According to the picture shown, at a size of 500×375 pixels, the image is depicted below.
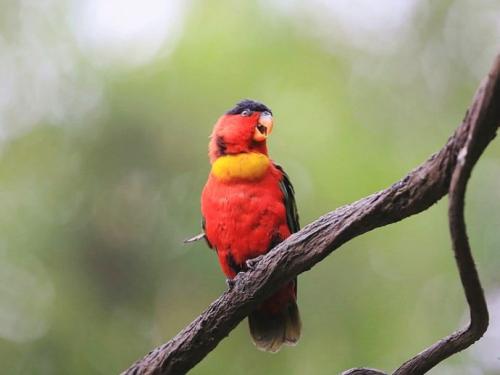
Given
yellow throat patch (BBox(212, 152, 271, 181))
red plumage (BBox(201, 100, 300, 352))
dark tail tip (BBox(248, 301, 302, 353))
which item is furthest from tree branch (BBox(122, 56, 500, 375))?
dark tail tip (BBox(248, 301, 302, 353))

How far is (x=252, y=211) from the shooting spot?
279cm

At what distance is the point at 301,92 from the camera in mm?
4461

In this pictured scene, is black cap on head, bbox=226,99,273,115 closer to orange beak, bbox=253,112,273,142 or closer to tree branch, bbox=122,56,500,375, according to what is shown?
orange beak, bbox=253,112,273,142

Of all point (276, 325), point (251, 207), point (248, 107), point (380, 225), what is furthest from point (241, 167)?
point (380, 225)

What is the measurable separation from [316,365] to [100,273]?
127 cm

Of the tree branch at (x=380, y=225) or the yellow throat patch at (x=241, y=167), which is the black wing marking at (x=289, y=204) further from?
the tree branch at (x=380, y=225)

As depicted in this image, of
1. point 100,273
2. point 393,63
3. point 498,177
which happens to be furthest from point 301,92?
point 100,273

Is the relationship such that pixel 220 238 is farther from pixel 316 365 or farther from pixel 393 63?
pixel 393 63

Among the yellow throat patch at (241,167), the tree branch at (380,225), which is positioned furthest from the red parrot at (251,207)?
the tree branch at (380,225)

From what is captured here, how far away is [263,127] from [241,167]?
24cm

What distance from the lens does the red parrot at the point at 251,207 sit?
280 centimetres

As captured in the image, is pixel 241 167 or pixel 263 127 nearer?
pixel 241 167

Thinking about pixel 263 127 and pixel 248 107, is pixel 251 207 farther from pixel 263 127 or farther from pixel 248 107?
pixel 248 107

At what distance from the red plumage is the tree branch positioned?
0.53 metres
